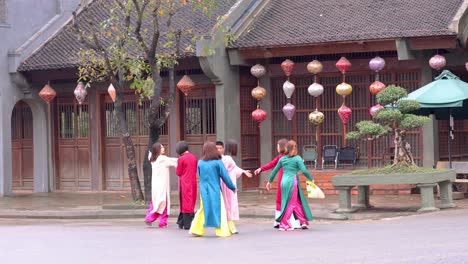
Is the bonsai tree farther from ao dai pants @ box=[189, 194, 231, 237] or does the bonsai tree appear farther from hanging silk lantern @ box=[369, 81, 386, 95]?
ao dai pants @ box=[189, 194, 231, 237]

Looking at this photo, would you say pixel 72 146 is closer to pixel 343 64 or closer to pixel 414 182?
pixel 343 64

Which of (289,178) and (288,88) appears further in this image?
(288,88)

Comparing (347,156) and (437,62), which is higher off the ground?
(437,62)

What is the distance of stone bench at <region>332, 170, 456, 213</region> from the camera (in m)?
17.7

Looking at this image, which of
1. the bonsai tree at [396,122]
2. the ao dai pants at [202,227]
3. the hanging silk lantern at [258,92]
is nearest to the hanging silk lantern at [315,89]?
the hanging silk lantern at [258,92]

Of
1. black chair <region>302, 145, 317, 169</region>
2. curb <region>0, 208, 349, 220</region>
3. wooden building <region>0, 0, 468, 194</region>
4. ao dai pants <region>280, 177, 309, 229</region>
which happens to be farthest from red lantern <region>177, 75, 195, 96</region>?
ao dai pants <region>280, 177, 309, 229</region>

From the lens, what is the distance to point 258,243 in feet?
45.4

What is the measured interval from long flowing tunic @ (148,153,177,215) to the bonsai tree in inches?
141

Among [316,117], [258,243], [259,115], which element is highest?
[259,115]

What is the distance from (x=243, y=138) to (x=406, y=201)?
572 cm

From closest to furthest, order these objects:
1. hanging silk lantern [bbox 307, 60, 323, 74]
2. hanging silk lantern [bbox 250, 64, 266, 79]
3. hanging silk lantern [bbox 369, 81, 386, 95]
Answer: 1. hanging silk lantern [bbox 369, 81, 386, 95]
2. hanging silk lantern [bbox 307, 60, 323, 74]
3. hanging silk lantern [bbox 250, 64, 266, 79]

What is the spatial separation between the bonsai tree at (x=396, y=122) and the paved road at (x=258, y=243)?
172 cm

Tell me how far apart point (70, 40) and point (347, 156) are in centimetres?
A: 861

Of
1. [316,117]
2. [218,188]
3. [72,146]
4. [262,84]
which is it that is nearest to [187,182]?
[218,188]
